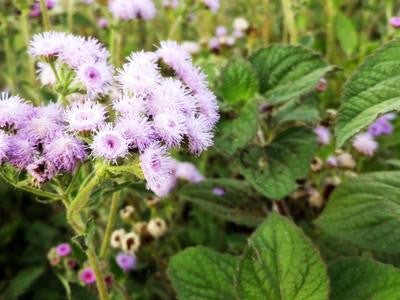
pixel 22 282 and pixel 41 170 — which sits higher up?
pixel 41 170

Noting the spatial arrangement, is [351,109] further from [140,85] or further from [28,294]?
[28,294]

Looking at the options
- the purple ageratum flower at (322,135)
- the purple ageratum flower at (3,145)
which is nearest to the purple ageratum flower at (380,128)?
the purple ageratum flower at (322,135)

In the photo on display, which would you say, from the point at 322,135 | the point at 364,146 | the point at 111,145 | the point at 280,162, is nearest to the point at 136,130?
the point at 111,145

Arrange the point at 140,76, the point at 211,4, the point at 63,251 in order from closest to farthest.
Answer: the point at 140,76 < the point at 63,251 < the point at 211,4

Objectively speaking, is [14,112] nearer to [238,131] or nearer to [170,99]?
[170,99]

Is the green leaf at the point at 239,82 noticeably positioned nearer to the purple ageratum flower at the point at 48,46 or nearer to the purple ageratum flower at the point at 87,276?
the purple ageratum flower at the point at 48,46

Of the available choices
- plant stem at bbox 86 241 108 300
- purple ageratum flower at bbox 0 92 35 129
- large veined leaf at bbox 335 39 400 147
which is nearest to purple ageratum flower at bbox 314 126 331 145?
large veined leaf at bbox 335 39 400 147

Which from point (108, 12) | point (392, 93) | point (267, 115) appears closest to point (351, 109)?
point (392, 93)
